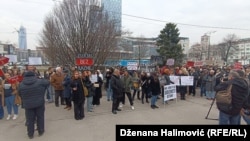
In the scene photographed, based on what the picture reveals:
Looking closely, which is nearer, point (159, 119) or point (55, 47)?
point (159, 119)

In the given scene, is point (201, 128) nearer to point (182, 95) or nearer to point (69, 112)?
point (69, 112)

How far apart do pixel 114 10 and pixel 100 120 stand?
13.0 m

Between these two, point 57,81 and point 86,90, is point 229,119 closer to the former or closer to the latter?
point 86,90

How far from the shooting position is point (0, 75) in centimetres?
820

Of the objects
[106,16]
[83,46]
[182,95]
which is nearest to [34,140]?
[182,95]

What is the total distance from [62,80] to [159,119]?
16.1ft

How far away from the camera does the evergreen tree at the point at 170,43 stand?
3841 cm

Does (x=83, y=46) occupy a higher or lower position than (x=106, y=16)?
lower

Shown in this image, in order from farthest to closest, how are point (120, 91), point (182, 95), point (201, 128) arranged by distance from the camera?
point (182, 95) → point (120, 91) → point (201, 128)

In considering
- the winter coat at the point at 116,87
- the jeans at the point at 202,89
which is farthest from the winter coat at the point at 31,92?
the jeans at the point at 202,89

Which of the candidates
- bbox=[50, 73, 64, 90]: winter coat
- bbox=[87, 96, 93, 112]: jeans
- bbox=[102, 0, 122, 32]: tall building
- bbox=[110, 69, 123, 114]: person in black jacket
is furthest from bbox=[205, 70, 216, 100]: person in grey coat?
bbox=[102, 0, 122, 32]: tall building

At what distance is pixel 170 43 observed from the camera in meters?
38.9

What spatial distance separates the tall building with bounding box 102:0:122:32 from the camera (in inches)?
654

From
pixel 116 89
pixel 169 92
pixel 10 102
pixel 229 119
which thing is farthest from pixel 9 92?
pixel 229 119
